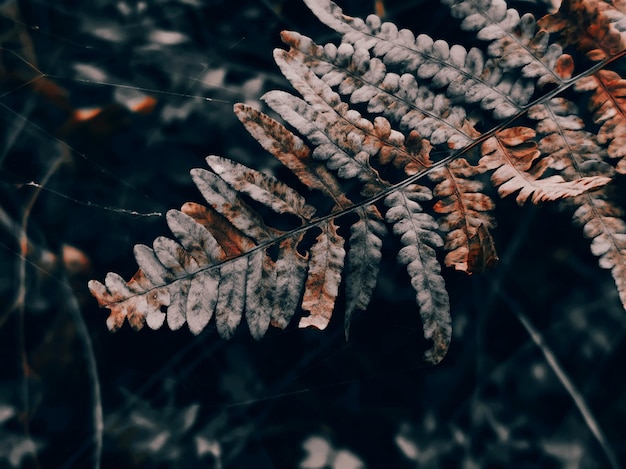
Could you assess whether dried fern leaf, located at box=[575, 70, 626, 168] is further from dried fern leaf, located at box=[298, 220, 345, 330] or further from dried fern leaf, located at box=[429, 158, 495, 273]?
dried fern leaf, located at box=[298, 220, 345, 330]

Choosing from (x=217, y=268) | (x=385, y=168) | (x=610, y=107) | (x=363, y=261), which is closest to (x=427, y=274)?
(x=363, y=261)

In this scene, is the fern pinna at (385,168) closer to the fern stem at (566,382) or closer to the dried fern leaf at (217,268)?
the dried fern leaf at (217,268)

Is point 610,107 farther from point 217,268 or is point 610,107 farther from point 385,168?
point 217,268

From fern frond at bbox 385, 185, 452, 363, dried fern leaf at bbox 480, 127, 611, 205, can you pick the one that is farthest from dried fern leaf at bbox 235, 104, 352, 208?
dried fern leaf at bbox 480, 127, 611, 205

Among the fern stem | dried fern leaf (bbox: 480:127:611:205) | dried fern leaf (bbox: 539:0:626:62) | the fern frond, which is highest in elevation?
dried fern leaf (bbox: 539:0:626:62)

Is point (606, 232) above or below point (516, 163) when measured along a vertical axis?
below

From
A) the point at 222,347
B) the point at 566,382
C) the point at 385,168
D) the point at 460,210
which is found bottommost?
the point at 566,382

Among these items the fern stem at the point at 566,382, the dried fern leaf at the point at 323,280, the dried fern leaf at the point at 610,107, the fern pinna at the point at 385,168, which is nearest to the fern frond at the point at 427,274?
the fern pinna at the point at 385,168

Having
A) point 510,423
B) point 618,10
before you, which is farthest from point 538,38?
point 510,423
